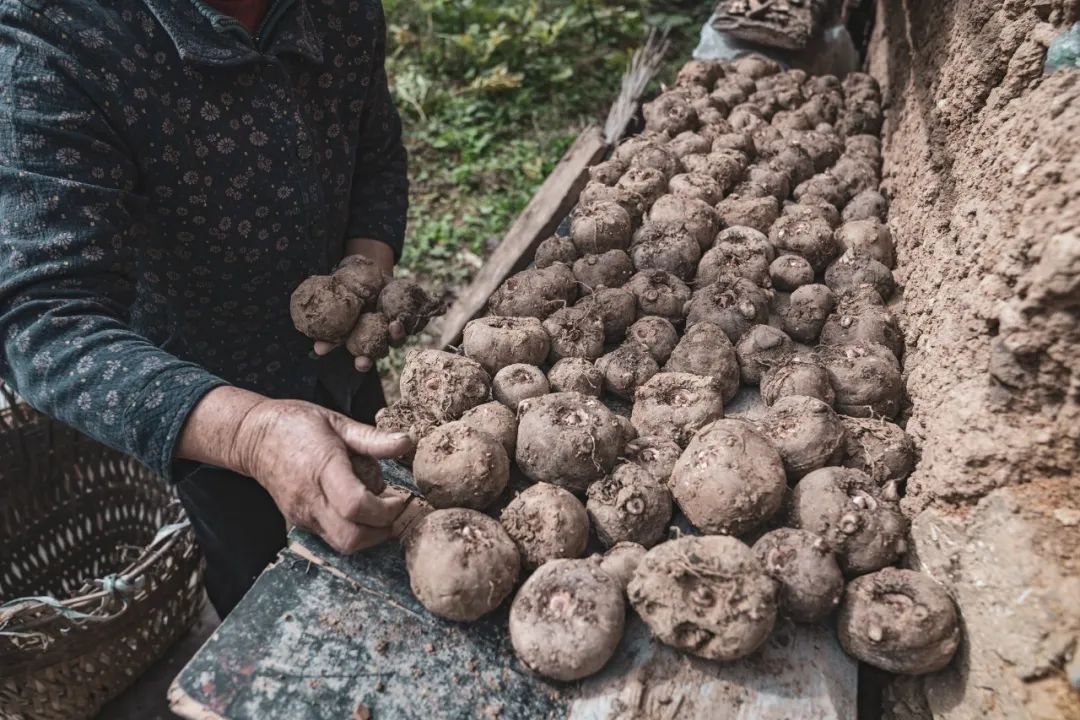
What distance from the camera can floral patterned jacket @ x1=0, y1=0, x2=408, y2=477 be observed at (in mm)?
1701

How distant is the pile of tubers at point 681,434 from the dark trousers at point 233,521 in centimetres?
69

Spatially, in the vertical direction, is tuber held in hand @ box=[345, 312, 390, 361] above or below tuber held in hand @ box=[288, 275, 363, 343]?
below

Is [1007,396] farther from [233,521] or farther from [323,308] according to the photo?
[233,521]

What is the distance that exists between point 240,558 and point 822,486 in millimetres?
2137

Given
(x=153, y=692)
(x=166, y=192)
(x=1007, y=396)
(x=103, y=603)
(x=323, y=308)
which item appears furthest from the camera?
(x=153, y=692)

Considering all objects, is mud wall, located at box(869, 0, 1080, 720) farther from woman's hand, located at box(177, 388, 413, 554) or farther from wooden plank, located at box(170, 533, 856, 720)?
woman's hand, located at box(177, 388, 413, 554)

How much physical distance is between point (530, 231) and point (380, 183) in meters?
1.37

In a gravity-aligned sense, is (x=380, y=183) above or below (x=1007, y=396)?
above

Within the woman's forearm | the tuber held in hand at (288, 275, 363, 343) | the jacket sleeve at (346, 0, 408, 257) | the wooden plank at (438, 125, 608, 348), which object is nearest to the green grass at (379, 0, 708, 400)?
the wooden plank at (438, 125, 608, 348)

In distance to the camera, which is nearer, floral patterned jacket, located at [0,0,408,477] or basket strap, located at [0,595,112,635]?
floral patterned jacket, located at [0,0,408,477]

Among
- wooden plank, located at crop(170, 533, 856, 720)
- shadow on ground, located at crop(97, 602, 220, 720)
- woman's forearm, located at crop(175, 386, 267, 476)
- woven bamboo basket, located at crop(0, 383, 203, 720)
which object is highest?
woman's forearm, located at crop(175, 386, 267, 476)

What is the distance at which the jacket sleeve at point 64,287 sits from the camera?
168cm

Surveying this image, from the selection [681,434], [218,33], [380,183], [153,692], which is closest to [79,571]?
[153,692]

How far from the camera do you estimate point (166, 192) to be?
210 cm
